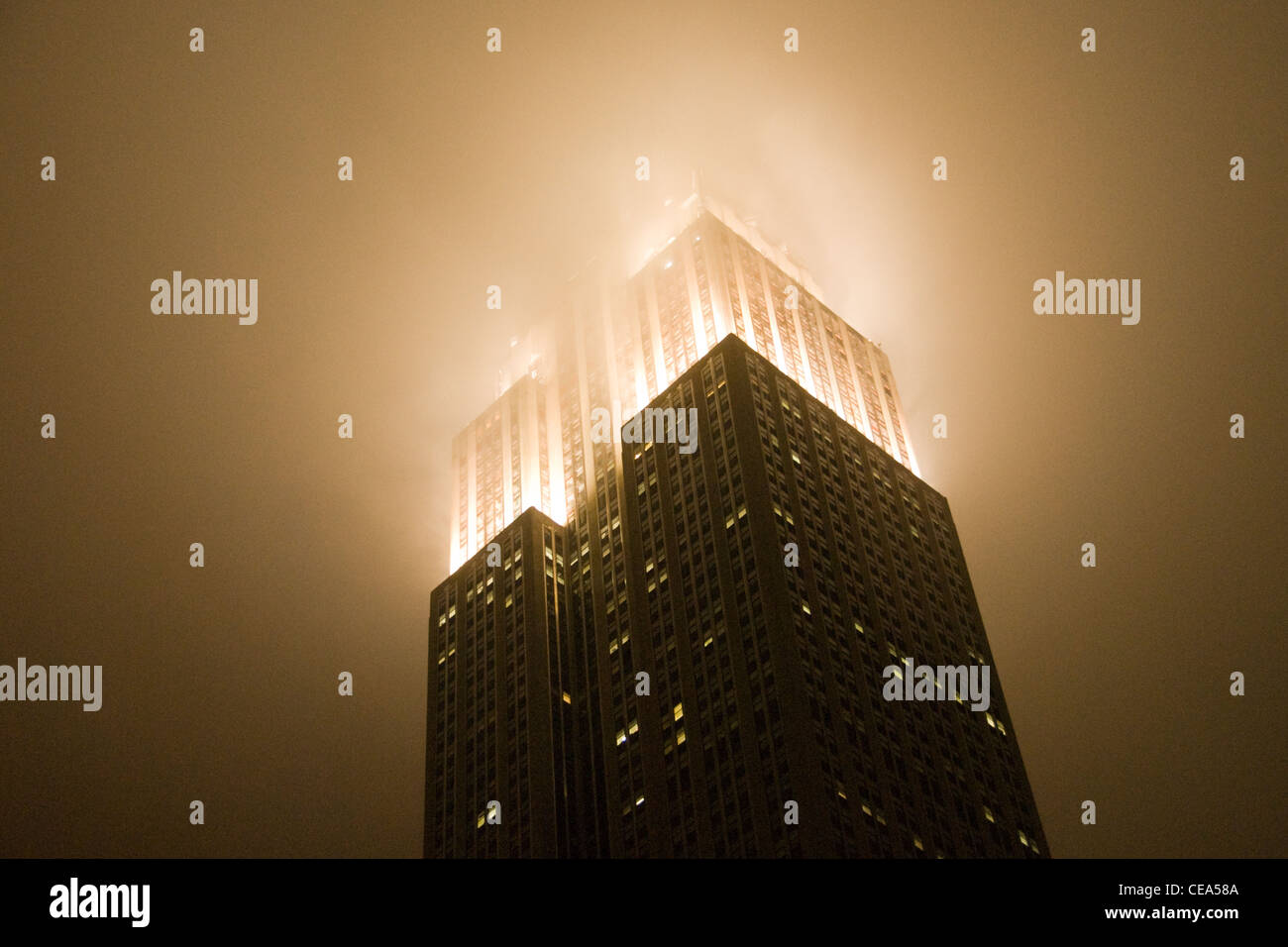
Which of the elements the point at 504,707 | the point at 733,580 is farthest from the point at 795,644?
the point at 504,707

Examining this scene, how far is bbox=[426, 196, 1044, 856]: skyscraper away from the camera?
96812 millimetres

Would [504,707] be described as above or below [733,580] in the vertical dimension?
below

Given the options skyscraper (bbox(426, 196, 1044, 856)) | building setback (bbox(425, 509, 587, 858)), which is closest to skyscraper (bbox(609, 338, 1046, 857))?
skyscraper (bbox(426, 196, 1044, 856))

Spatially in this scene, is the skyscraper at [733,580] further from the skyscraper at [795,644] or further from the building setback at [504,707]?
the building setback at [504,707]

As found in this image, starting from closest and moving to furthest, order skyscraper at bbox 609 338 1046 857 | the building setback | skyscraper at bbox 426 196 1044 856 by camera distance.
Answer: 1. skyscraper at bbox 609 338 1046 857
2. skyscraper at bbox 426 196 1044 856
3. the building setback

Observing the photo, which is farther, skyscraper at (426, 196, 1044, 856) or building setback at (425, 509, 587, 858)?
building setback at (425, 509, 587, 858)

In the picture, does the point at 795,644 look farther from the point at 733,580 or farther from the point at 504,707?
the point at 504,707

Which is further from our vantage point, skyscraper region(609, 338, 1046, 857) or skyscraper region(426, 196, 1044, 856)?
skyscraper region(426, 196, 1044, 856)

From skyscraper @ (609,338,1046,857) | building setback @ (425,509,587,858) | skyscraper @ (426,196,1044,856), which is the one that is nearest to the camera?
skyscraper @ (609,338,1046,857)

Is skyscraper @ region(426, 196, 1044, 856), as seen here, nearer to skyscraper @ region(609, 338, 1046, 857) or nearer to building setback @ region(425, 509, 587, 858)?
skyscraper @ region(609, 338, 1046, 857)

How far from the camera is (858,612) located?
362 feet

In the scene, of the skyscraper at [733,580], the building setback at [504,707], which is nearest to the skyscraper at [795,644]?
the skyscraper at [733,580]

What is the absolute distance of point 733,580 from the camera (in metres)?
108
